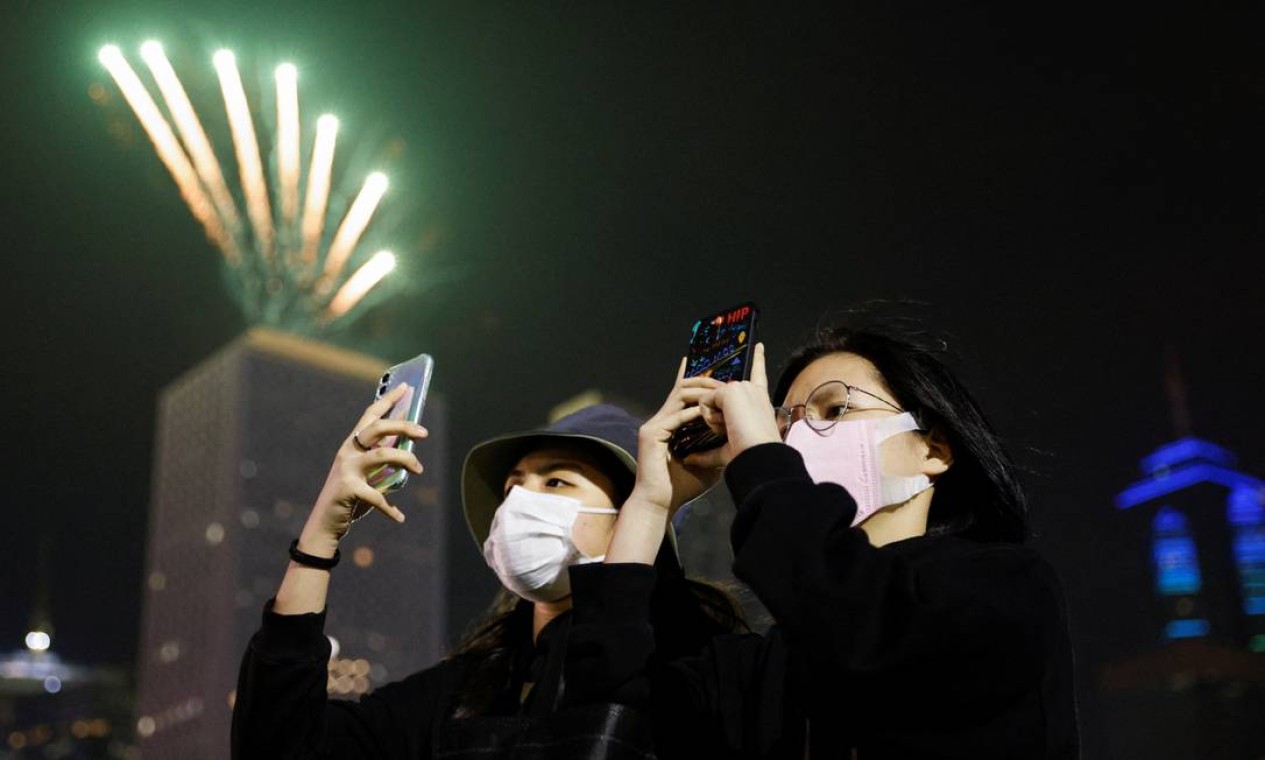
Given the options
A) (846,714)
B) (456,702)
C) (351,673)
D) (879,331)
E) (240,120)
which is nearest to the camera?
(846,714)

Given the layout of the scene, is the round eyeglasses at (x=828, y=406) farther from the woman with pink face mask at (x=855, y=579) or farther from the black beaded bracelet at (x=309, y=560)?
the black beaded bracelet at (x=309, y=560)

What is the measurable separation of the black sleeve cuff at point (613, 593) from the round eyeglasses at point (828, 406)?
0.54 meters

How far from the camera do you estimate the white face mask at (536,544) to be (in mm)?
3252

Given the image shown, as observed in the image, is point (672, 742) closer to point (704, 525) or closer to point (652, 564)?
point (652, 564)

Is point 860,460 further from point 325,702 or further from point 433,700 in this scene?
point 325,702

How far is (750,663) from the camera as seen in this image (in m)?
2.70

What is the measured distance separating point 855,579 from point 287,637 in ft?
5.46

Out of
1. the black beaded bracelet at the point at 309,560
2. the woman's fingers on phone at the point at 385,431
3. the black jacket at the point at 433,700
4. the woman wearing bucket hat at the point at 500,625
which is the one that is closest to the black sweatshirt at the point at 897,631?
the black jacket at the point at 433,700

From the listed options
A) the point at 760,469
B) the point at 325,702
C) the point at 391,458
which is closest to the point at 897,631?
the point at 760,469

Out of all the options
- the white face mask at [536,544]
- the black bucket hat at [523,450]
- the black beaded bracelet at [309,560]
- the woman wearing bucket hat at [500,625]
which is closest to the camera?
the woman wearing bucket hat at [500,625]

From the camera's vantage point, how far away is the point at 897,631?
6.48 feet

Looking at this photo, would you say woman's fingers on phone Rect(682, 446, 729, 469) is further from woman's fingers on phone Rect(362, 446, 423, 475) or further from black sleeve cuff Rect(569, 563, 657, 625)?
woman's fingers on phone Rect(362, 446, 423, 475)

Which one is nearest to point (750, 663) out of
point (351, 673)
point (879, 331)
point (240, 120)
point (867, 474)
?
point (867, 474)

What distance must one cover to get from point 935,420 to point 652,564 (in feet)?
2.74
